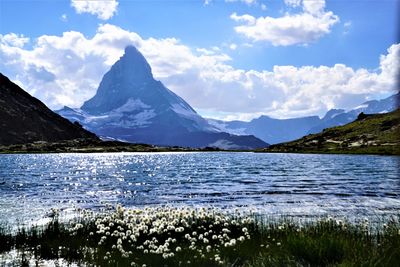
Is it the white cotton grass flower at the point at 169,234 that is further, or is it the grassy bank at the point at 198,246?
the white cotton grass flower at the point at 169,234

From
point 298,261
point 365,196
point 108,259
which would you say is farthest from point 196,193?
point 298,261

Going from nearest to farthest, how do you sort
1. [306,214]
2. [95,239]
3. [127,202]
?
[95,239] < [306,214] < [127,202]

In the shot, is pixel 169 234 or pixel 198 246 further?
pixel 169 234

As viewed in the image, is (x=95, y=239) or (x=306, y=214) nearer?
(x=95, y=239)

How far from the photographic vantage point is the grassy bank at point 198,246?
14.6 m

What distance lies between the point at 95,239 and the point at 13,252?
12.8 ft

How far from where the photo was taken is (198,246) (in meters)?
20.2

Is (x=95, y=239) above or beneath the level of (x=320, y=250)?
beneath

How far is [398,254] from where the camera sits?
14.1 m

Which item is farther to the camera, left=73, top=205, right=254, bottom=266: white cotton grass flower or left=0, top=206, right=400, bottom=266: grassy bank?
left=73, top=205, right=254, bottom=266: white cotton grass flower

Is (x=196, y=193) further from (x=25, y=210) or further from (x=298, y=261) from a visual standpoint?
(x=298, y=261)

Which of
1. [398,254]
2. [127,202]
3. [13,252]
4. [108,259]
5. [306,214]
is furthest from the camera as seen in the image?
[127,202]

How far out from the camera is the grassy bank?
48.0 feet

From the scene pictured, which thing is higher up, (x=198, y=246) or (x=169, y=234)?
(x=169, y=234)
